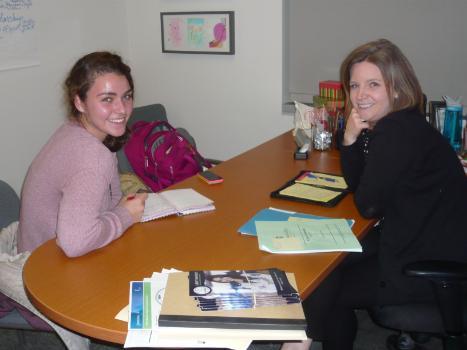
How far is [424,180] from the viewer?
1.55m

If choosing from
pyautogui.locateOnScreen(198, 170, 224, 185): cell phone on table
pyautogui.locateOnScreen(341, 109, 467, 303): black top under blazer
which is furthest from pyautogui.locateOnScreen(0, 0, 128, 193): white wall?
pyautogui.locateOnScreen(341, 109, 467, 303): black top under blazer

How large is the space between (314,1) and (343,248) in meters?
2.11

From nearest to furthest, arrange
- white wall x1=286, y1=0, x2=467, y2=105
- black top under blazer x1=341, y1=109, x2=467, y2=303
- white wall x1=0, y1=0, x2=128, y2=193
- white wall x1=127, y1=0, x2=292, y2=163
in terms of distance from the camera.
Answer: black top under blazer x1=341, y1=109, x2=467, y2=303
white wall x1=286, y1=0, x2=467, y2=105
white wall x1=0, y1=0, x2=128, y2=193
white wall x1=127, y1=0, x2=292, y2=163

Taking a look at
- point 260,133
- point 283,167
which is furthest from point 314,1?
point 283,167

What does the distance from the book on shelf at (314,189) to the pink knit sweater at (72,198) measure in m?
0.62

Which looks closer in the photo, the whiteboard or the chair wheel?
the chair wheel

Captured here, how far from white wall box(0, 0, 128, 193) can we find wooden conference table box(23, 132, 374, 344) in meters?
1.62

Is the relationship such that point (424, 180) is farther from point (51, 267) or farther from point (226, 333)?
point (51, 267)

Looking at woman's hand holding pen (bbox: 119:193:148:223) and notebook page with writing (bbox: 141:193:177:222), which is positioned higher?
woman's hand holding pen (bbox: 119:193:148:223)

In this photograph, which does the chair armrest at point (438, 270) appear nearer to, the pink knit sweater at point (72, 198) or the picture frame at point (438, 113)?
the pink knit sweater at point (72, 198)

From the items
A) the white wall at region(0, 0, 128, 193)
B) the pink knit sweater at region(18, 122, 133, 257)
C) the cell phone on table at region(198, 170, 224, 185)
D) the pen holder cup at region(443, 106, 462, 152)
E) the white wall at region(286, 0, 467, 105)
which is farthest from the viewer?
the white wall at region(0, 0, 128, 193)

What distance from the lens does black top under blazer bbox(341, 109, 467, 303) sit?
5.01 ft

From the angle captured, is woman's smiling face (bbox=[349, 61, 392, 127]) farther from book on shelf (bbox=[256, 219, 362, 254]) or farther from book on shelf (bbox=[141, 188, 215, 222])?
book on shelf (bbox=[141, 188, 215, 222])

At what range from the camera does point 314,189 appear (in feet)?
6.31
